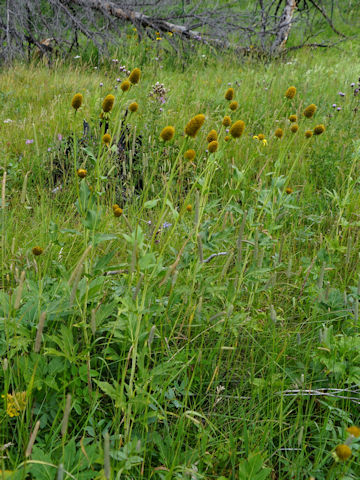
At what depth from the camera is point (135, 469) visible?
4.16ft

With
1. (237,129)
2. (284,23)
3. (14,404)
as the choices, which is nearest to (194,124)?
(237,129)

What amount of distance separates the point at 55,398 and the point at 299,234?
5.17 ft

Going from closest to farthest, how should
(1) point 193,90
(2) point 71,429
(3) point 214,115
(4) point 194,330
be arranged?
(2) point 71,429 < (4) point 194,330 < (3) point 214,115 < (1) point 193,90

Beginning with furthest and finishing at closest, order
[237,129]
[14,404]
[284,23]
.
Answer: [284,23], [237,129], [14,404]

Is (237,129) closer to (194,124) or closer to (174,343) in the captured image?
(194,124)

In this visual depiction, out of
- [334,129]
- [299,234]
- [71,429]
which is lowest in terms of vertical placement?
[71,429]

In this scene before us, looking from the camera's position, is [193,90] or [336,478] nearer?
[336,478]

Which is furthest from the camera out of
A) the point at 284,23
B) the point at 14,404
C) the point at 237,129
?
the point at 284,23

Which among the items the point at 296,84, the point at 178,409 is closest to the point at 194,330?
the point at 178,409

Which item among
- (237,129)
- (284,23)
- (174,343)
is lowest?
(174,343)

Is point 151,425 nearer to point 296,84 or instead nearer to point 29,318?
point 29,318

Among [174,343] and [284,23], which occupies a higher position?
[284,23]

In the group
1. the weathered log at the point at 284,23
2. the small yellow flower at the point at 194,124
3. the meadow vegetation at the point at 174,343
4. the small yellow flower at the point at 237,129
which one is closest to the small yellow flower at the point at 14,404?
the meadow vegetation at the point at 174,343

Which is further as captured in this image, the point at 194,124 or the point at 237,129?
the point at 237,129
